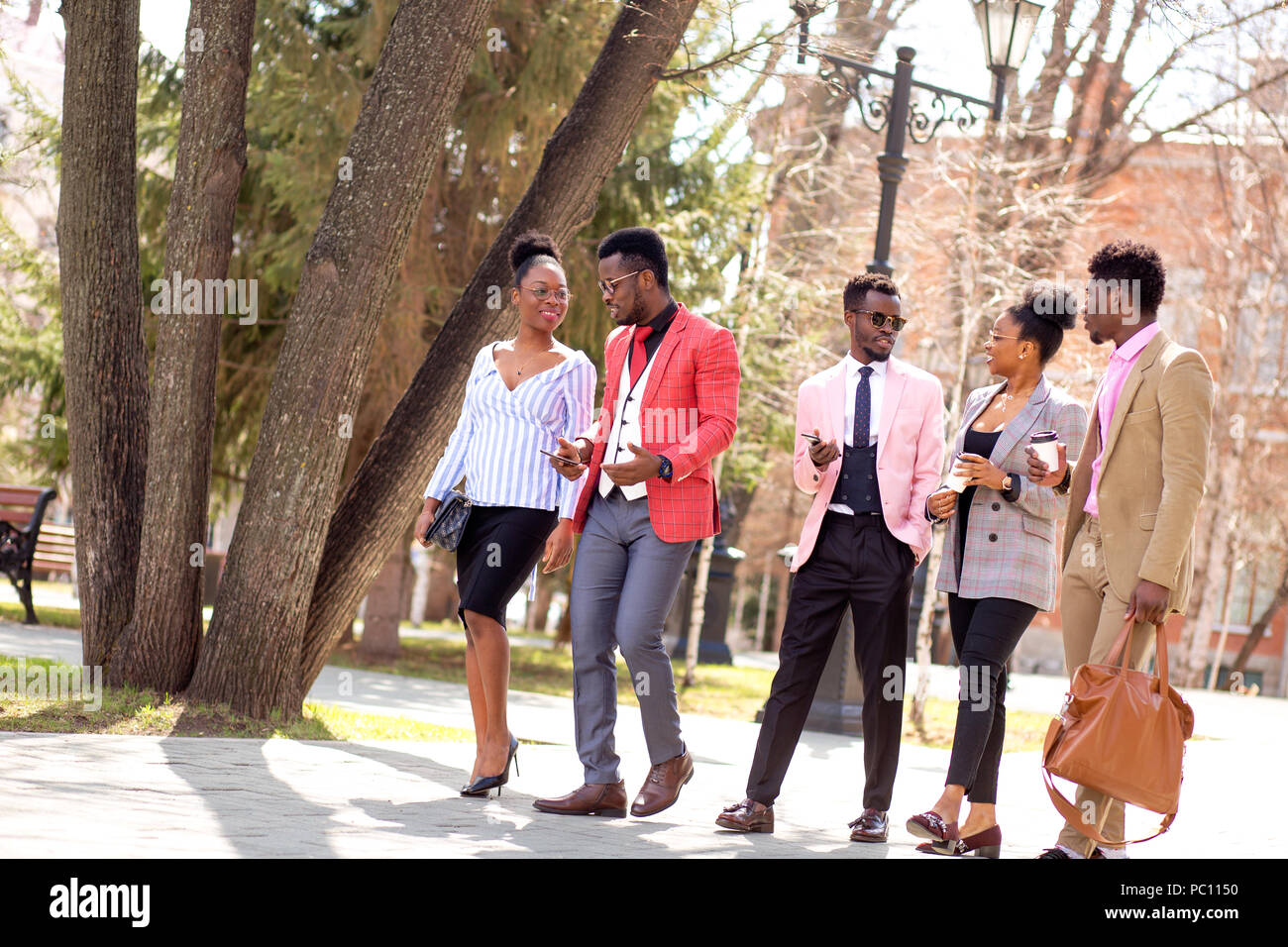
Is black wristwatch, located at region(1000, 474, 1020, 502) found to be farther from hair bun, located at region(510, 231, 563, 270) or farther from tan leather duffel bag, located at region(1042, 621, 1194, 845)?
hair bun, located at region(510, 231, 563, 270)

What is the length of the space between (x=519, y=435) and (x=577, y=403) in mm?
290

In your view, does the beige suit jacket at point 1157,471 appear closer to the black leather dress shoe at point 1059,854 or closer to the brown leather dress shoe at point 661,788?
the black leather dress shoe at point 1059,854

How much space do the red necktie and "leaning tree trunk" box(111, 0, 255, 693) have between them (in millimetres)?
3044

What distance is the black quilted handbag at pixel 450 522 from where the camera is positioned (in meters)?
5.74

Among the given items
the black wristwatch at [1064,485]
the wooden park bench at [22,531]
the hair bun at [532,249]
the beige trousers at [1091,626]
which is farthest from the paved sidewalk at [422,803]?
the wooden park bench at [22,531]

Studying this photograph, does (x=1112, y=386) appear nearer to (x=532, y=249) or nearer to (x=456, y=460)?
(x=532, y=249)

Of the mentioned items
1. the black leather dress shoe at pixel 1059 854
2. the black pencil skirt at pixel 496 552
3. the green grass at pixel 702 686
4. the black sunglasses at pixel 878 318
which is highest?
the black sunglasses at pixel 878 318

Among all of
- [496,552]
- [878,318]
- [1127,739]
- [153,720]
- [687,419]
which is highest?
[878,318]

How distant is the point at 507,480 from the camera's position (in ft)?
18.9

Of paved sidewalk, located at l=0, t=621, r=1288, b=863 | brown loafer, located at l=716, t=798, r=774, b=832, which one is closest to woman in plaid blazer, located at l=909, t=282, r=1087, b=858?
paved sidewalk, located at l=0, t=621, r=1288, b=863

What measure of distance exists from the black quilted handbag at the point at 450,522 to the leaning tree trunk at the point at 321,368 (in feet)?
6.25

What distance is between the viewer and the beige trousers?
4930mm

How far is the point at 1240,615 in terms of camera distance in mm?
35312

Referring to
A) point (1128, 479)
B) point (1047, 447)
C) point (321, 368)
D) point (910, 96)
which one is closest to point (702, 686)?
point (910, 96)
